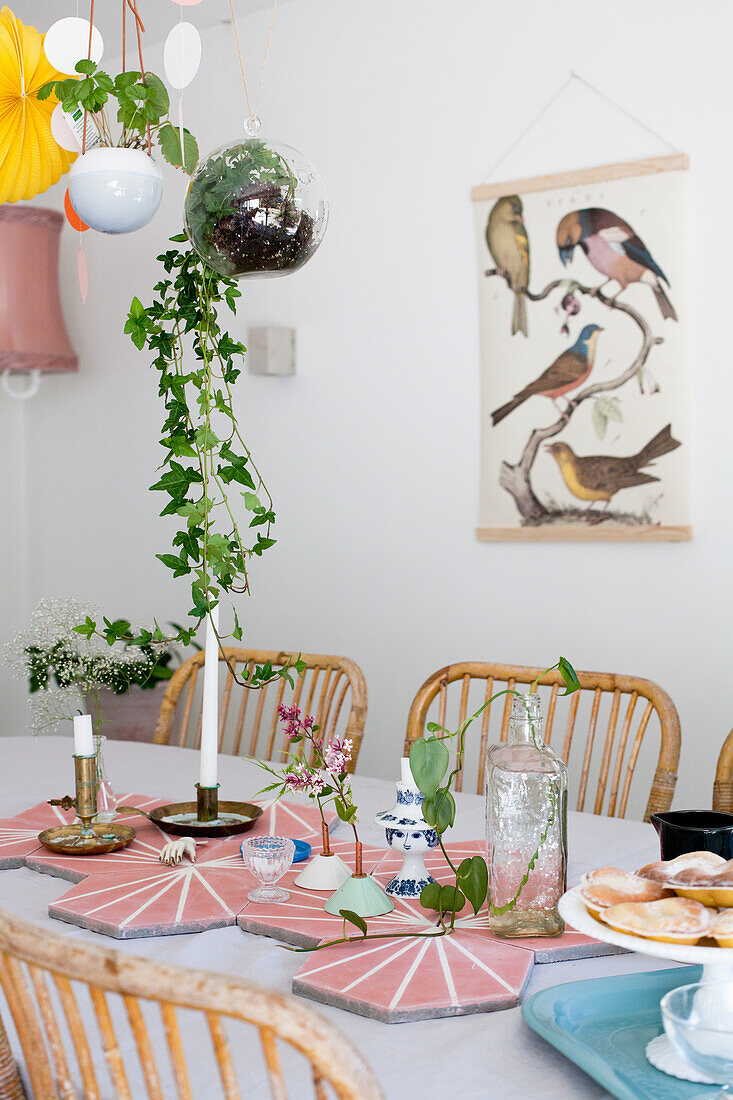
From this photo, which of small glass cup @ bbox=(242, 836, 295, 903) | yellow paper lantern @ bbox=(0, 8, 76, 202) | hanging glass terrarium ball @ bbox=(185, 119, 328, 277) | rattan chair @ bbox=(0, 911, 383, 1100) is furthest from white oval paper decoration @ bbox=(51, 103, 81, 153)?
rattan chair @ bbox=(0, 911, 383, 1100)

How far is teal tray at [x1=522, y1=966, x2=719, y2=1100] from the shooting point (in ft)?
2.54

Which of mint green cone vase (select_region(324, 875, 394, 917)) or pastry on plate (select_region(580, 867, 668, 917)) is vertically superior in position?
pastry on plate (select_region(580, 867, 668, 917))

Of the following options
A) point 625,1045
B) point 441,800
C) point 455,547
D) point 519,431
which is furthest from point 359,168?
point 625,1045

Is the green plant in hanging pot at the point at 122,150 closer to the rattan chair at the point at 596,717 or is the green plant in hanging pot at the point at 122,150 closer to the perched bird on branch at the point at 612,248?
the rattan chair at the point at 596,717

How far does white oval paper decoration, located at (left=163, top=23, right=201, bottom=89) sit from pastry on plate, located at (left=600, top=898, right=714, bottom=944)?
1.19m

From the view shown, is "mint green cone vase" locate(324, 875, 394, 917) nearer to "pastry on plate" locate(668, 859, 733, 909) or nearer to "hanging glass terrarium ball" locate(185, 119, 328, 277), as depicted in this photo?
"pastry on plate" locate(668, 859, 733, 909)

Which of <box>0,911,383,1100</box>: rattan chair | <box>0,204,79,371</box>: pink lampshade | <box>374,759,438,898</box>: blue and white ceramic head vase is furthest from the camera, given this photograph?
<box>0,204,79,371</box>: pink lampshade

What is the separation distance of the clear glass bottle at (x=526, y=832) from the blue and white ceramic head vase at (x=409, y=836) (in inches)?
4.0

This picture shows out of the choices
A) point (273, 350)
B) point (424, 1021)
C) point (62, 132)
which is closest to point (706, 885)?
point (424, 1021)

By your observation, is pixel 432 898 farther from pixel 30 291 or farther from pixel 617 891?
pixel 30 291

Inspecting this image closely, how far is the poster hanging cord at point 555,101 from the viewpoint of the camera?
2551mm

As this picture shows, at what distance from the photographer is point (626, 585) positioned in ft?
8.61

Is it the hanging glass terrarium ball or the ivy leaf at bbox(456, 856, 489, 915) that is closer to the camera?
the ivy leaf at bbox(456, 856, 489, 915)

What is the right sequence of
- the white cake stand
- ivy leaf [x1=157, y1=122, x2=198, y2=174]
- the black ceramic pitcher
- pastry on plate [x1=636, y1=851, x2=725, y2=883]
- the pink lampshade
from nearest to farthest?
the white cake stand → pastry on plate [x1=636, y1=851, x2=725, y2=883] → the black ceramic pitcher → ivy leaf [x1=157, y1=122, x2=198, y2=174] → the pink lampshade
